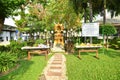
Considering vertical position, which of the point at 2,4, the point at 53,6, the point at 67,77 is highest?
the point at 53,6

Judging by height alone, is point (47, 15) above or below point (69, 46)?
above

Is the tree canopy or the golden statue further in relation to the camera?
the golden statue

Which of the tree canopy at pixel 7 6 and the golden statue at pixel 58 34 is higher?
the tree canopy at pixel 7 6

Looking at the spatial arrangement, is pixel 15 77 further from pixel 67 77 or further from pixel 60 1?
pixel 60 1

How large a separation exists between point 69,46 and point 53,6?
30.4ft

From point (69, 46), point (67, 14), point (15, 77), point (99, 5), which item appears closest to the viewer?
point (15, 77)

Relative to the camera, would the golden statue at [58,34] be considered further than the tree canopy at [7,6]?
Yes

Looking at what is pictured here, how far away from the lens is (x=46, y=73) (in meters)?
10.2

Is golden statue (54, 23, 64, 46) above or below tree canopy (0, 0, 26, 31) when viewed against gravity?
below

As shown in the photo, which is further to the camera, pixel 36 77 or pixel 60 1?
pixel 60 1

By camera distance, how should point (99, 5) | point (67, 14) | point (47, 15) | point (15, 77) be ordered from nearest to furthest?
1. point (15, 77)
2. point (67, 14)
3. point (47, 15)
4. point (99, 5)

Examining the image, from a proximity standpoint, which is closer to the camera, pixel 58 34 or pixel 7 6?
pixel 7 6

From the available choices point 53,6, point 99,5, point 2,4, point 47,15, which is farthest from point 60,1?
point 2,4

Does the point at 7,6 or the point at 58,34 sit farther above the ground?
the point at 7,6
